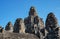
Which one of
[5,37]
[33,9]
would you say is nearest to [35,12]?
[33,9]

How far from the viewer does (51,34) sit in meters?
52.8

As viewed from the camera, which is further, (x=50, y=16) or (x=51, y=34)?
(x=50, y=16)

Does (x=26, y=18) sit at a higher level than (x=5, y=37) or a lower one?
higher

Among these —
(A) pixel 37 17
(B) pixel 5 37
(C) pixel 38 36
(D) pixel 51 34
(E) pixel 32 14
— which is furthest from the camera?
(E) pixel 32 14

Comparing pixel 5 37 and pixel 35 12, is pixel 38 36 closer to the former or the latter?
pixel 5 37

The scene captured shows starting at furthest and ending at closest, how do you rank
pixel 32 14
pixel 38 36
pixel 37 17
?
pixel 32 14, pixel 37 17, pixel 38 36

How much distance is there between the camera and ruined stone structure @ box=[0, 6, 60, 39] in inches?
2040

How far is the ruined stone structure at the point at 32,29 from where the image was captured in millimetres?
51809

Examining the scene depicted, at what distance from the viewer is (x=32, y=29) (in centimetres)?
8194

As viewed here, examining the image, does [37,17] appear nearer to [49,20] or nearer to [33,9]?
[33,9]

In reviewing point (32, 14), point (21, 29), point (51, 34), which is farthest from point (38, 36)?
point (32, 14)

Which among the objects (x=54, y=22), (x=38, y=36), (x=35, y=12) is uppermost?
(x=35, y=12)

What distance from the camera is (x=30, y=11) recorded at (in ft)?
363

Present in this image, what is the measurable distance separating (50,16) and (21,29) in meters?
13.4
